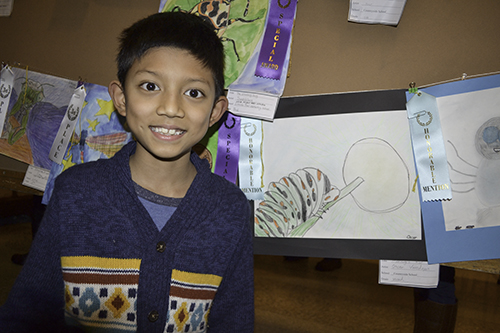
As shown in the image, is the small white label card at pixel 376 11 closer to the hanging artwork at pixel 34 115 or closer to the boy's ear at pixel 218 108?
the boy's ear at pixel 218 108

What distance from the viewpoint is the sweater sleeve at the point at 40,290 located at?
2.18 feet

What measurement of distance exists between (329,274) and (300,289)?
357 millimetres

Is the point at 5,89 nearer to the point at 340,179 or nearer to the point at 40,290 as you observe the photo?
the point at 40,290

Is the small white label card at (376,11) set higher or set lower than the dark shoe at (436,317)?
higher

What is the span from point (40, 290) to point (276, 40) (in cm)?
76

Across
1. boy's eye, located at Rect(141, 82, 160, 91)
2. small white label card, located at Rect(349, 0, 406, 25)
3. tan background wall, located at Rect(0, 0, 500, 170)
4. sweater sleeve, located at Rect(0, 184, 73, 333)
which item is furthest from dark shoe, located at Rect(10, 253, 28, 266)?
small white label card, located at Rect(349, 0, 406, 25)

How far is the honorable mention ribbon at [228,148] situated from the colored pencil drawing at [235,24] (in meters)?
0.10

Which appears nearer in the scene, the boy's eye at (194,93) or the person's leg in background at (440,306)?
the boy's eye at (194,93)

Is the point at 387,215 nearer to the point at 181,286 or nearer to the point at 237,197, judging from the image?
the point at 237,197

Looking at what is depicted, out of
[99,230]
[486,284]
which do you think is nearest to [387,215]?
[99,230]

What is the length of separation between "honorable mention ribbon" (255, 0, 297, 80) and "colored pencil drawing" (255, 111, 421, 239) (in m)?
0.13

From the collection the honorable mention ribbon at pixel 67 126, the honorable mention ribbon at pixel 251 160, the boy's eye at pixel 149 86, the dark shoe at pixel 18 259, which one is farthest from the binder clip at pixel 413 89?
the dark shoe at pixel 18 259

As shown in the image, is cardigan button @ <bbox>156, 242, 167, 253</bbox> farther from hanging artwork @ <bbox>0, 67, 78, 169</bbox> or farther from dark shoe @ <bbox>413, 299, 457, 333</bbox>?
dark shoe @ <bbox>413, 299, 457, 333</bbox>

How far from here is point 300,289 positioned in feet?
6.82
